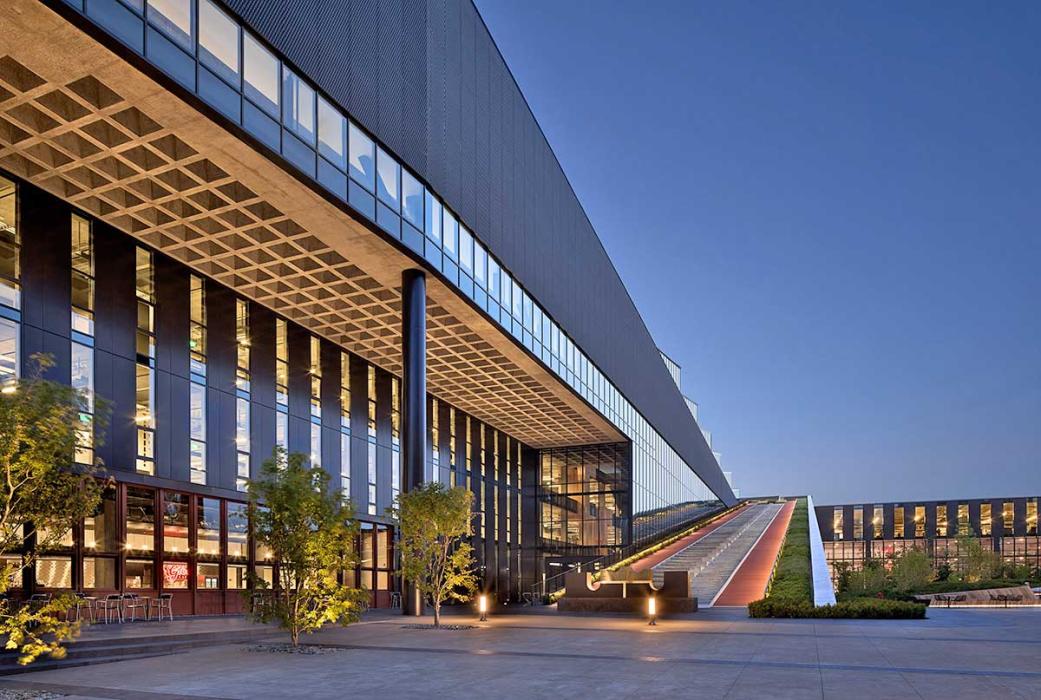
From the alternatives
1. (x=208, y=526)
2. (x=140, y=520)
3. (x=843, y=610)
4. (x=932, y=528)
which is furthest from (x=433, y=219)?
(x=932, y=528)

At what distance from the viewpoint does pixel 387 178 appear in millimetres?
27031

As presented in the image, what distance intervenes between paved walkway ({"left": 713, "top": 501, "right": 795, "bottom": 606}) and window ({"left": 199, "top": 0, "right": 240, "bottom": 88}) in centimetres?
2533

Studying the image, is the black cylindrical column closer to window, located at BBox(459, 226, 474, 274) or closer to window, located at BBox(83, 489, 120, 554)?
window, located at BBox(459, 226, 474, 274)

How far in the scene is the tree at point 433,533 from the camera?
2645cm

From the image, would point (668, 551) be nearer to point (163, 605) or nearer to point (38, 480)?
point (163, 605)

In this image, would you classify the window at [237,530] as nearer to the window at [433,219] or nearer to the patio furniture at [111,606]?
the patio furniture at [111,606]

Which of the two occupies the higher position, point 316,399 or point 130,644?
point 316,399

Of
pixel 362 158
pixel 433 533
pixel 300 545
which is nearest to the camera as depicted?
pixel 300 545

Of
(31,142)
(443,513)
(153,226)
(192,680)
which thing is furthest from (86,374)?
(192,680)

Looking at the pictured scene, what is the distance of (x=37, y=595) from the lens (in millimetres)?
21484

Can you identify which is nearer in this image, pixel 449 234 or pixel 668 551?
pixel 449 234

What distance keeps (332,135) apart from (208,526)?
1399cm

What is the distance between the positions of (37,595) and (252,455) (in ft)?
34.7

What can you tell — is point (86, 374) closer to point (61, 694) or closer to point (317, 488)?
point (317, 488)
